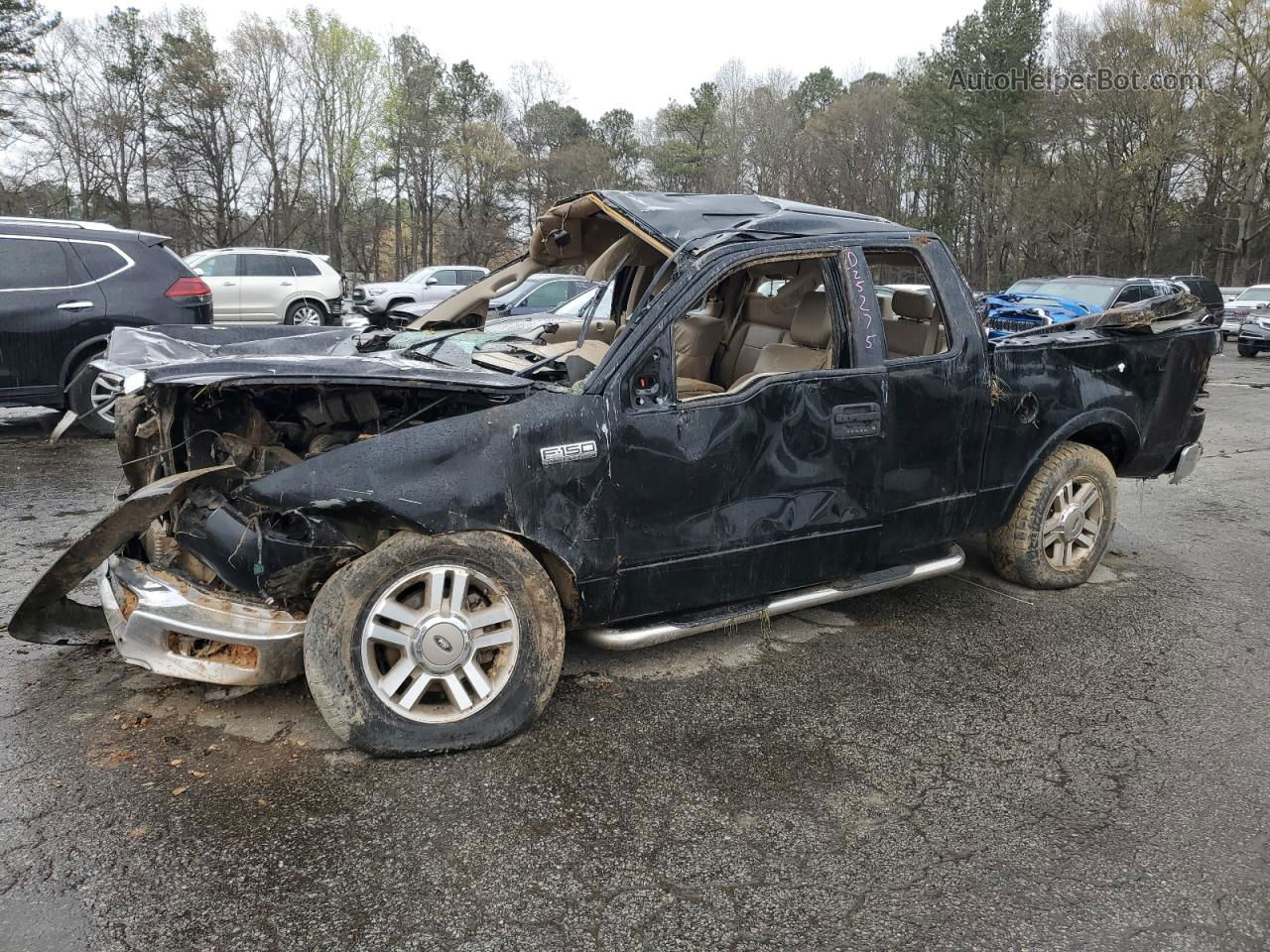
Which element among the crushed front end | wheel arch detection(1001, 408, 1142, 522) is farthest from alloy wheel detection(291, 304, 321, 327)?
wheel arch detection(1001, 408, 1142, 522)

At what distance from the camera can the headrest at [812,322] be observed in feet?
14.2

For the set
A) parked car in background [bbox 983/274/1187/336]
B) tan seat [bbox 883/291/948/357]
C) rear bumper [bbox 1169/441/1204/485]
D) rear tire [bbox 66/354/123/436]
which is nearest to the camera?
tan seat [bbox 883/291/948/357]

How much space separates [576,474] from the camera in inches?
128

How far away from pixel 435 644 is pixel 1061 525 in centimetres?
336

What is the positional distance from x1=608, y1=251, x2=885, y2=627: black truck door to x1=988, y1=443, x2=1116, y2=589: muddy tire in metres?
1.15

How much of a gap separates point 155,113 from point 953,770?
41.4 metres

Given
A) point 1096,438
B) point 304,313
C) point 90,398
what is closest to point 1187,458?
point 1096,438

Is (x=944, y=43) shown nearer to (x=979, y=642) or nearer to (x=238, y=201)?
(x=238, y=201)

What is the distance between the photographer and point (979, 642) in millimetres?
4223

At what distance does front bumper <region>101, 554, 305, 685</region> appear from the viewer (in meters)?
2.93

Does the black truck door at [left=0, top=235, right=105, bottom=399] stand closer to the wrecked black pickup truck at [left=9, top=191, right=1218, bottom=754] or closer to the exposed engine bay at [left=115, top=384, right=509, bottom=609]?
the wrecked black pickup truck at [left=9, top=191, right=1218, bottom=754]

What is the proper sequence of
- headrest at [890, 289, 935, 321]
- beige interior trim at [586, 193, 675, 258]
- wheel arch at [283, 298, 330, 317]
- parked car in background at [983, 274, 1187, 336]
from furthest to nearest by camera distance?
1. wheel arch at [283, 298, 330, 317]
2. parked car in background at [983, 274, 1187, 336]
3. headrest at [890, 289, 935, 321]
4. beige interior trim at [586, 193, 675, 258]

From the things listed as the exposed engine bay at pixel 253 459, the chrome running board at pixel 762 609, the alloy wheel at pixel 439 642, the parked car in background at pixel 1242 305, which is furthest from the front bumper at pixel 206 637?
the parked car in background at pixel 1242 305

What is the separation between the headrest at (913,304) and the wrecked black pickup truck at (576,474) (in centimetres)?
1
